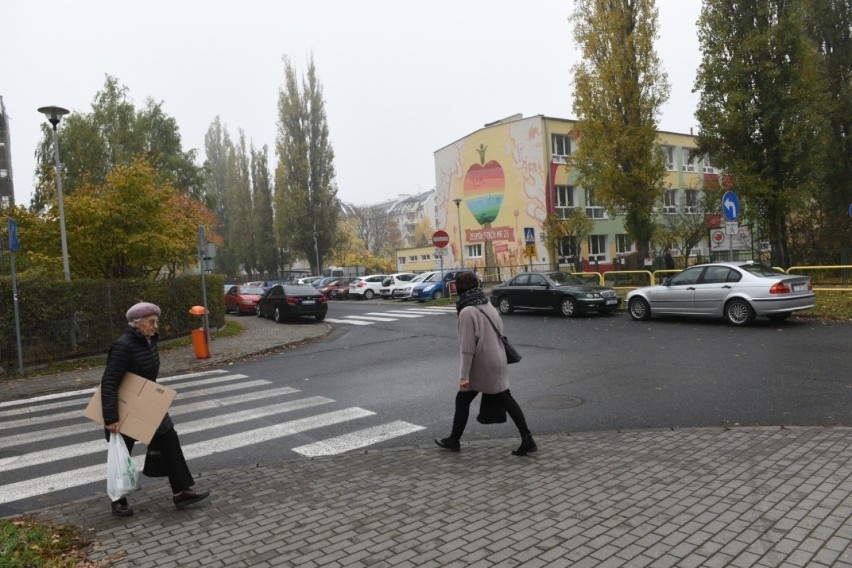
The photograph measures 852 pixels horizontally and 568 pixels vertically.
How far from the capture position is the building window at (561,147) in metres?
41.6

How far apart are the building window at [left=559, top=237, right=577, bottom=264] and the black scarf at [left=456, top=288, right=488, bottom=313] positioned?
32873 mm

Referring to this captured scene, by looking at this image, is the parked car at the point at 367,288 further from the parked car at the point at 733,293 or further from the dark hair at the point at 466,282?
the dark hair at the point at 466,282

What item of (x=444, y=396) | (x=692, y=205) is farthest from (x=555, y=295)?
(x=692, y=205)

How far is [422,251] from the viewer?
66125mm

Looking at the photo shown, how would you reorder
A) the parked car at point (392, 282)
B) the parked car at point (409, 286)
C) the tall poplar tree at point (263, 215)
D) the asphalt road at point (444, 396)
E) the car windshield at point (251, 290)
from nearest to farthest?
the asphalt road at point (444, 396)
the car windshield at point (251, 290)
the parked car at point (409, 286)
the parked car at point (392, 282)
the tall poplar tree at point (263, 215)

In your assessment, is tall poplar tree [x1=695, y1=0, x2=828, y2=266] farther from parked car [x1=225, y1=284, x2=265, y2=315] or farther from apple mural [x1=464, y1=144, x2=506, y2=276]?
parked car [x1=225, y1=284, x2=265, y2=315]

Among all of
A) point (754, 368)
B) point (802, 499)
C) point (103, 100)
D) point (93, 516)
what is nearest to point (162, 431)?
point (93, 516)

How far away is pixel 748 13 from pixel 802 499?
965 inches

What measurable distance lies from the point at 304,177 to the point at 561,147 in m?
24.0

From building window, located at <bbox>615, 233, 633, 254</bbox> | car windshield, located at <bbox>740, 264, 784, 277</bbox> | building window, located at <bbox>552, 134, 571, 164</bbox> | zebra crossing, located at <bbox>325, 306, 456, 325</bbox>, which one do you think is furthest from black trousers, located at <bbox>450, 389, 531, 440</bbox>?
building window, located at <bbox>615, 233, 633, 254</bbox>

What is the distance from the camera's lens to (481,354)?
575 centimetres

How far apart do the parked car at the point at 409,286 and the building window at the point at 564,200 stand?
39.0ft

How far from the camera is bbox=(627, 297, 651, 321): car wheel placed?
16656 mm

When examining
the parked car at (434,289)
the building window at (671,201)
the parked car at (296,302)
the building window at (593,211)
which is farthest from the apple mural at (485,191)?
the parked car at (296,302)
